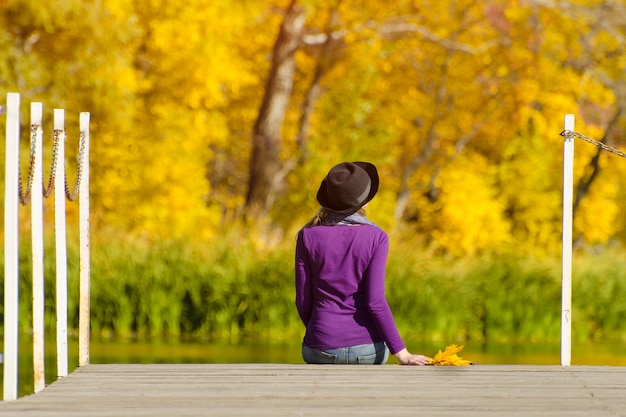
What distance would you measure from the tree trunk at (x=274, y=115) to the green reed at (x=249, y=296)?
8639mm

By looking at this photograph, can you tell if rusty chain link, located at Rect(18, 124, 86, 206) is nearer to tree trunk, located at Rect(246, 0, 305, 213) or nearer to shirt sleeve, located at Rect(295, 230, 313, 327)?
shirt sleeve, located at Rect(295, 230, 313, 327)

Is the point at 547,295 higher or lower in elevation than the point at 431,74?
lower

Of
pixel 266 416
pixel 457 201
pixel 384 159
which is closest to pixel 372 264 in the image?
pixel 266 416

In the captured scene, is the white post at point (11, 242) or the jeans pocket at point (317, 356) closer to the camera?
the white post at point (11, 242)

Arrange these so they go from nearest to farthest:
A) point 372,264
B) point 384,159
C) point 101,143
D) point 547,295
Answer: point 372,264 → point 547,295 → point 101,143 → point 384,159

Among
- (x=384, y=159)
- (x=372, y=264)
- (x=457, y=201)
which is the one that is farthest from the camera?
(x=457, y=201)

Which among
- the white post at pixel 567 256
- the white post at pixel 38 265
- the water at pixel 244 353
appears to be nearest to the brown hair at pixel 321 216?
the white post at pixel 567 256

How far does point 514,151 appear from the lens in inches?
1243

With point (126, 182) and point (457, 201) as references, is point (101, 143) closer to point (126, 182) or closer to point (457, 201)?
point (126, 182)

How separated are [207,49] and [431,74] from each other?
28.5 ft

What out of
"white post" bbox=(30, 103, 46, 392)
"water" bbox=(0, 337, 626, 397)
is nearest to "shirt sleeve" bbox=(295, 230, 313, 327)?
"white post" bbox=(30, 103, 46, 392)

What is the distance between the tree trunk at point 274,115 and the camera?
1062 inches

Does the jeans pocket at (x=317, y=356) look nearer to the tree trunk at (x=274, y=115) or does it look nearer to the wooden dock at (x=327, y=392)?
the wooden dock at (x=327, y=392)

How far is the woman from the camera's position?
265 inches
